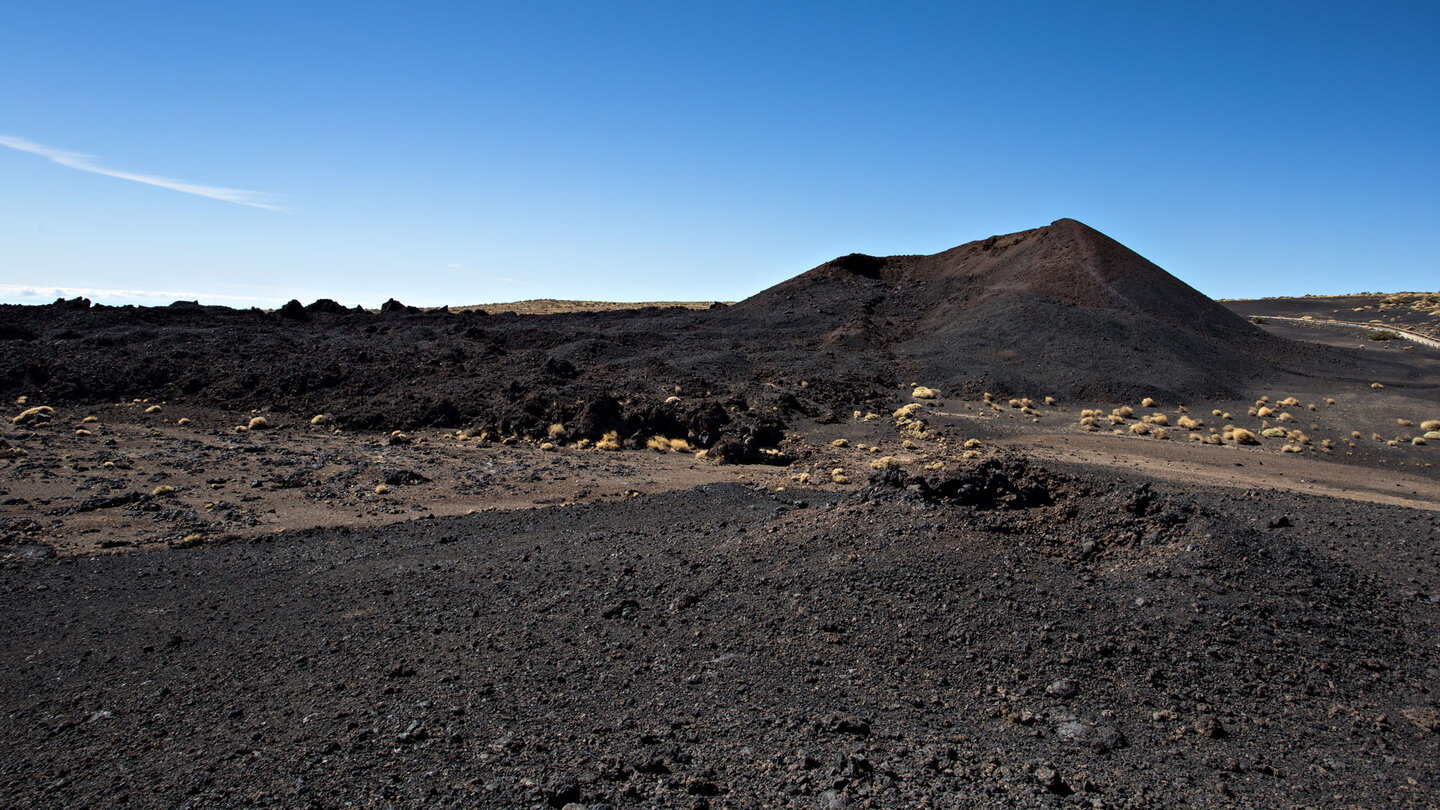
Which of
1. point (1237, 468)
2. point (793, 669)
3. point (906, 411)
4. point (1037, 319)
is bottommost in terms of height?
point (1237, 468)

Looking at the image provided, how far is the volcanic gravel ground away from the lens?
4.91 metres

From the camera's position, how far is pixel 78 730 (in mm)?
5867

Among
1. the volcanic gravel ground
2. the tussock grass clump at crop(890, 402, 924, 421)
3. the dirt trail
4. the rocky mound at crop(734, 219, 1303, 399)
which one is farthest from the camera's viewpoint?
the rocky mound at crop(734, 219, 1303, 399)

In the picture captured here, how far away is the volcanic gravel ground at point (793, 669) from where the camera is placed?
4906 millimetres

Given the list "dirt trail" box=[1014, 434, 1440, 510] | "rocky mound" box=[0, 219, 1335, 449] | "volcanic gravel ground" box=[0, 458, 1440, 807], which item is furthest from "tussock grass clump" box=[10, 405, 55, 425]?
"dirt trail" box=[1014, 434, 1440, 510]

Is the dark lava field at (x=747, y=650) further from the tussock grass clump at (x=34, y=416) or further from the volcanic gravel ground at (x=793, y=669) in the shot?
the tussock grass clump at (x=34, y=416)

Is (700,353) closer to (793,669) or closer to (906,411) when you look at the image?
(906,411)

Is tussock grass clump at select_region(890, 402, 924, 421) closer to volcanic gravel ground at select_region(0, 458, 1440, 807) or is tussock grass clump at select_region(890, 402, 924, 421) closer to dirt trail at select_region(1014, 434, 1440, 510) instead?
dirt trail at select_region(1014, 434, 1440, 510)

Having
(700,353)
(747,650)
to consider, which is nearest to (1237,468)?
(747,650)

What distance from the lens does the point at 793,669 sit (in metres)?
6.23

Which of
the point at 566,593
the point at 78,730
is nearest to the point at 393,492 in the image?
the point at 566,593

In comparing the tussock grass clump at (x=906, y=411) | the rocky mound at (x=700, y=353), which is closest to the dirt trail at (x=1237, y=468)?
the tussock grass clump at (x=906, y=411)

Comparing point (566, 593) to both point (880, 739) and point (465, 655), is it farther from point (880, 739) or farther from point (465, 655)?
point (880, 739)

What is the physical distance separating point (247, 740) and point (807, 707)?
403cm
